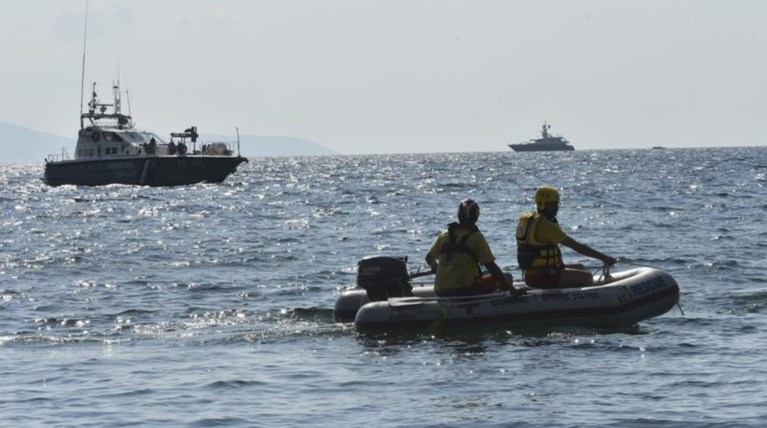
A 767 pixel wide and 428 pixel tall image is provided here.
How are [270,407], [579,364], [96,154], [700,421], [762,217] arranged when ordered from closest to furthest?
[700,421] → [270,407] → [579,364] → [762,217] → [96,154]

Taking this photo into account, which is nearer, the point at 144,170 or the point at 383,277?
the point at 383,277

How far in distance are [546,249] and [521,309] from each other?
771 millimetres

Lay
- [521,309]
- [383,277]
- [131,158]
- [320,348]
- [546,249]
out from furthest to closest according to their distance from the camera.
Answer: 1. [131,158]
2. [383,277]
3. [546,249]
4. [521,309]
5. [320,348]

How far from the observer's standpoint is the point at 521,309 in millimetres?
14805

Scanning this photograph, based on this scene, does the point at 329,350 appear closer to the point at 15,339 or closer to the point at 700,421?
the point at 15,339

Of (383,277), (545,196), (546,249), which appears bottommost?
(383,277)

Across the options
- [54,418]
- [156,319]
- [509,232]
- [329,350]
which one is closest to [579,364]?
[329,350]

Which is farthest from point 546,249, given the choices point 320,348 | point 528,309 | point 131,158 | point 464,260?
point 131,158

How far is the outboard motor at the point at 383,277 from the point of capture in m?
15.5

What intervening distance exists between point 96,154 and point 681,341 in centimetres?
5196

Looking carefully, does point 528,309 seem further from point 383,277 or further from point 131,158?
point 131,158

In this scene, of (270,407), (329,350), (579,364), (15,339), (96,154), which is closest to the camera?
(270,407)

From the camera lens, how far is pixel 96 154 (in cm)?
6319

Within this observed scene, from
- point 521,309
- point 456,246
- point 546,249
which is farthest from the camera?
point 546,249
